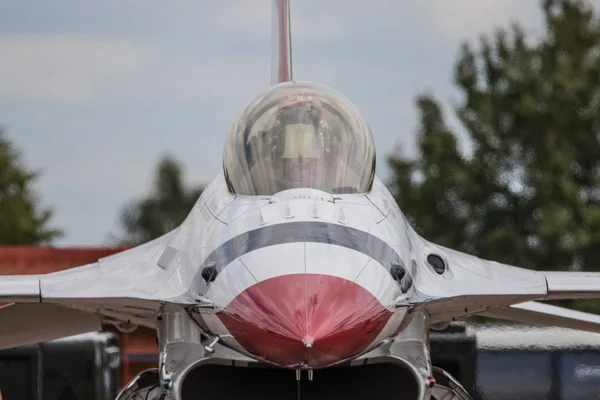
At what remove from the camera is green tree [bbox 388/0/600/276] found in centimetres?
2814

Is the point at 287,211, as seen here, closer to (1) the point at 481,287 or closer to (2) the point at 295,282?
(2) the point at 295,282

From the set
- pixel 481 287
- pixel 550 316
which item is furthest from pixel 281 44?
pixel 481 287

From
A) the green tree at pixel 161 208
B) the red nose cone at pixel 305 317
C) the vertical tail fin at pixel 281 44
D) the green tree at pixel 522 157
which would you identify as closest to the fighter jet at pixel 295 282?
the red nose cone at pixel 305 317

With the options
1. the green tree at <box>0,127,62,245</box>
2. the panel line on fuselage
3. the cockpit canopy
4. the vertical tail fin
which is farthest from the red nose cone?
the green tree at <box>0,127,62,245</box>

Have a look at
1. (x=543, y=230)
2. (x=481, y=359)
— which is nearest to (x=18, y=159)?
(x=543, y=230)

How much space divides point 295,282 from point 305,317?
203 mm

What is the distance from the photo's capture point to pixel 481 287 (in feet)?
29.6

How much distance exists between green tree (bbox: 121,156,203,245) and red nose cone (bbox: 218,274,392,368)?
21.9 meters

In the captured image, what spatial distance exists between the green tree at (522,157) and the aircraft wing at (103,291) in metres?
15.0

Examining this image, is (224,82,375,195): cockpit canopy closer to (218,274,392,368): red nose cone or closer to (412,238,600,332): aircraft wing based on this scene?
(412,238,600,332): aircraft wing

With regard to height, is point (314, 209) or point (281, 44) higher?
point (281, 44)

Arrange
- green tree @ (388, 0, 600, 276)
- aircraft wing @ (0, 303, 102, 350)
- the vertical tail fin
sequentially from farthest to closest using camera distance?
green tree @ (388, 0, 600, 276) < the vertical tail fin < aircraft wing @ (0, 303, 102, 350)

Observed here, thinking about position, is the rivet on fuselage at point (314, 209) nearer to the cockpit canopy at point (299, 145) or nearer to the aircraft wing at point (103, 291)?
the cockpit canopy at point (299, 145)

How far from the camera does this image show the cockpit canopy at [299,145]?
339 inches
